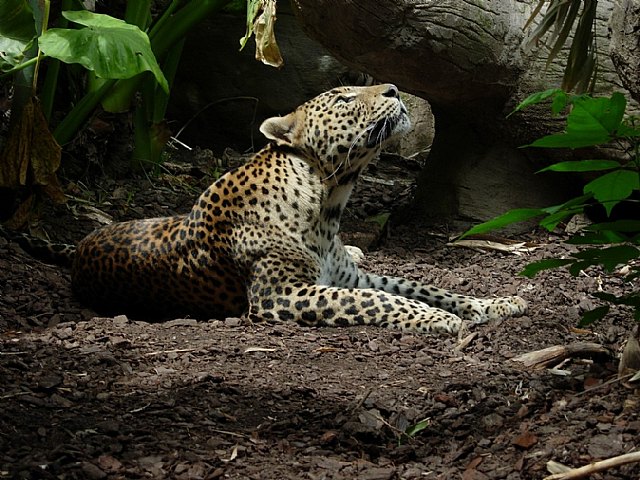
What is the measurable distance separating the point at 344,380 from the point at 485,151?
452cm

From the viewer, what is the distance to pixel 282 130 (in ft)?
22.5

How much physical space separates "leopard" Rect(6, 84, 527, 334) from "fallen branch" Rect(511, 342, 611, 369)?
1.56 metres

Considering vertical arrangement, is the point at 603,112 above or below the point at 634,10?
below

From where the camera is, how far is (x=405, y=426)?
159 inches

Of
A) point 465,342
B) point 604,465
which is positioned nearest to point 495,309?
point 465,342

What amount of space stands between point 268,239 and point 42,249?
2.38 m

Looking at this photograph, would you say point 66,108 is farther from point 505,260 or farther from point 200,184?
point 505,260

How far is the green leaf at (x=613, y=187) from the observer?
2.77m

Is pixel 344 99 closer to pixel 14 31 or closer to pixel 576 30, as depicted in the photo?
pixel 576 30

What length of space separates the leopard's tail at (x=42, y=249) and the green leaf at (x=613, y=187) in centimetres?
577

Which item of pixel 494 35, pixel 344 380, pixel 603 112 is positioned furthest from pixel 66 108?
pixel 603 112

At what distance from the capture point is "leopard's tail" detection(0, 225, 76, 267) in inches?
305

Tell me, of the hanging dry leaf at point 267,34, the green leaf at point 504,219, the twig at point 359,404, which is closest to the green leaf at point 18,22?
the hanging dry leaf at point 267,34

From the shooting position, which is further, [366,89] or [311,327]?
[366,89]
